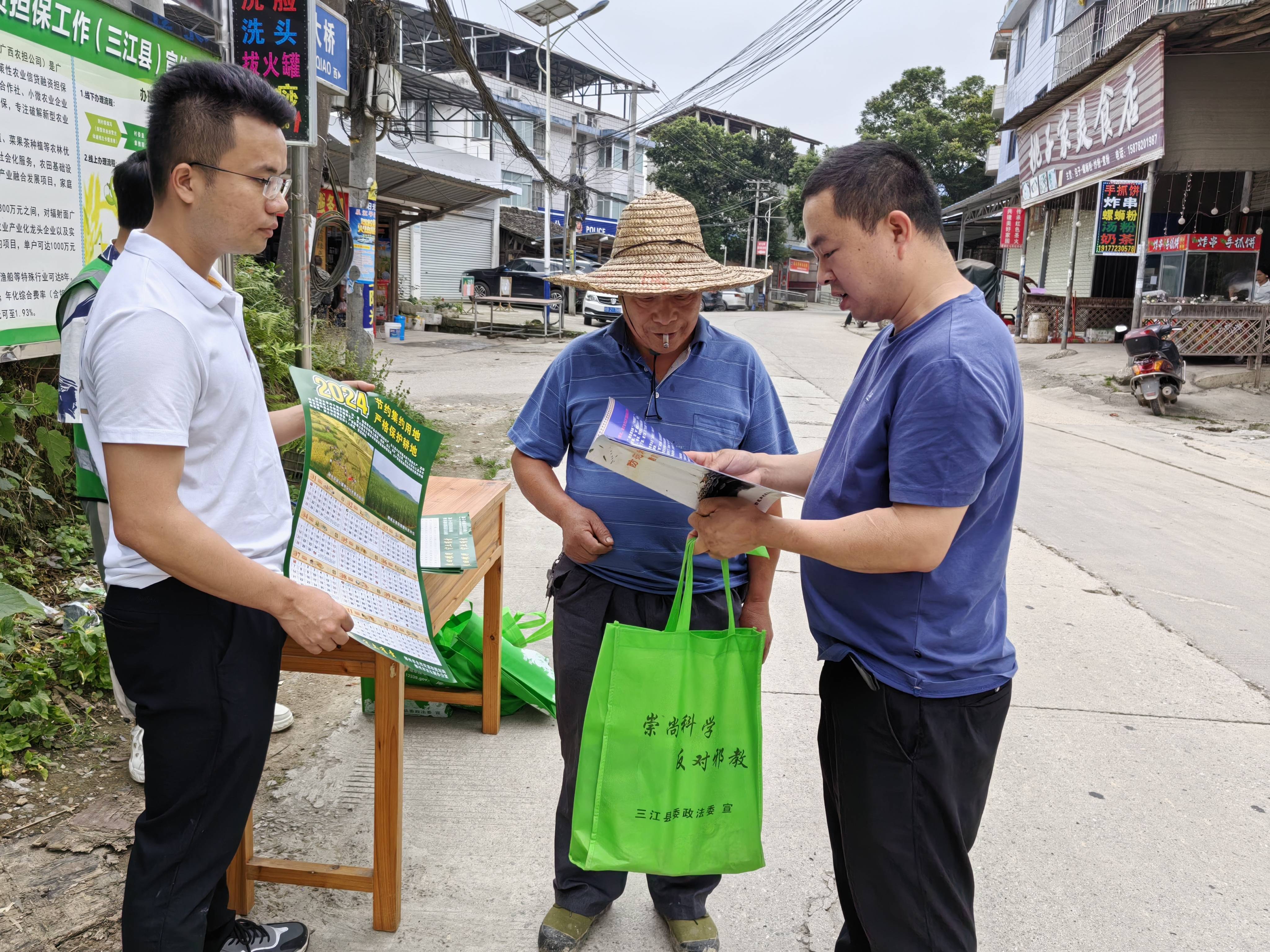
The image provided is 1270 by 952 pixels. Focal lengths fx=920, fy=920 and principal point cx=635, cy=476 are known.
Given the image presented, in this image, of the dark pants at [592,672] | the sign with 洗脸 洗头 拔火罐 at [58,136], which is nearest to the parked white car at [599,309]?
the sign with 洗脸 洗头 拔火罐 at [58,136]

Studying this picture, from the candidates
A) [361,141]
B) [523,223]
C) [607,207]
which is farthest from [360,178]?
[607,207]

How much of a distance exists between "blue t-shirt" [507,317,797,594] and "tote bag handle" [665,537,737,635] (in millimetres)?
251

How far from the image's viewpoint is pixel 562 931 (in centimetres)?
225

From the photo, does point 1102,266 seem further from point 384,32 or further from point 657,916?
point 657,916

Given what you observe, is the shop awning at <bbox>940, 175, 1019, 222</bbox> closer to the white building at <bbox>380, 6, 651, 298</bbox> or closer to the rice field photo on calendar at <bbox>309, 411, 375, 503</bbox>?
the white building at <bbox>380, 6, 651, 298</bbox>

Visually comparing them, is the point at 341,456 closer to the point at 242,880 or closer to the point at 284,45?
the point at 242,880

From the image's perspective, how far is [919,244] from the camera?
1609mm

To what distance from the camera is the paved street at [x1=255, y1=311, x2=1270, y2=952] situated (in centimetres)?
238

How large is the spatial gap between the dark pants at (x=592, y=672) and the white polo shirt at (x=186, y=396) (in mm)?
763

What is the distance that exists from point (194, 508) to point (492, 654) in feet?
5.88

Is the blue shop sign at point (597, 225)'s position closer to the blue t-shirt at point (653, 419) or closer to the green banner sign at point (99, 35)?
the green banner sign at point (99, 35)

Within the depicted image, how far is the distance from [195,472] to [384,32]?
9533 mm

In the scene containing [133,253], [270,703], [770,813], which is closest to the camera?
[133,253]

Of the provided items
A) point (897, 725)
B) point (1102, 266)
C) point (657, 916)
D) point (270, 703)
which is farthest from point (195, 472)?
point (1102, 266)
